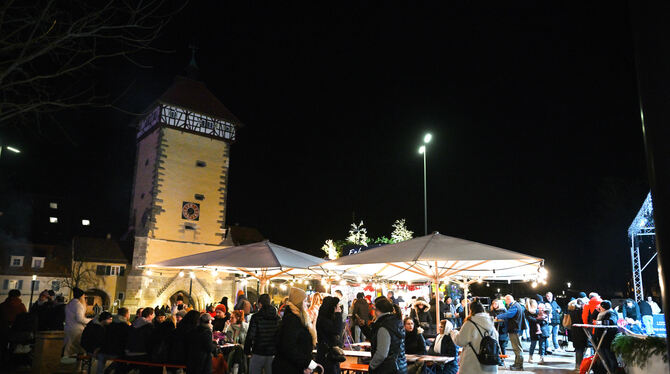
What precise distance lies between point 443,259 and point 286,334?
11.4 feet

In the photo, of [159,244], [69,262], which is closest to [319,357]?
[159,244]

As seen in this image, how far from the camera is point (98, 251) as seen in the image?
1328 inches

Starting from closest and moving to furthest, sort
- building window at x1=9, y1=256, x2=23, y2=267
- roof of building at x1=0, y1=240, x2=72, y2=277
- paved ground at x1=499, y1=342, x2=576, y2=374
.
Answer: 1. paved ground at x1=499, y1=342, x2=576, y2=374
2. roof of building at x1=0, y1=240, x2=72, y2=277
3. building window at x1=9, y1=256, x2=23, y2=267

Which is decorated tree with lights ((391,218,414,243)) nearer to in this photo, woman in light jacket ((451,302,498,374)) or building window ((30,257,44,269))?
woman in light jacket ((451,302,498,374))

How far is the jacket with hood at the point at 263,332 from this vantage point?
20.0 ft

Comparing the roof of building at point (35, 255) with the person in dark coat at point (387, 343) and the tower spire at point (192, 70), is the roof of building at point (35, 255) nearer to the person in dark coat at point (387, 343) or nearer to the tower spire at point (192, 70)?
the tower spire at point (192, 70)

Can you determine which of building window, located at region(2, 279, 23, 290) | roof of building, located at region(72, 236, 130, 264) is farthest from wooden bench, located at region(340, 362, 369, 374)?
building window, located at region(2, 279, 23, 290)

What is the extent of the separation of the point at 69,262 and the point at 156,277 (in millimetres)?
13931

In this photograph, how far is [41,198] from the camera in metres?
55.2

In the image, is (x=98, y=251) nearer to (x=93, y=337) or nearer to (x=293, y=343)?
(x=93, y=337)

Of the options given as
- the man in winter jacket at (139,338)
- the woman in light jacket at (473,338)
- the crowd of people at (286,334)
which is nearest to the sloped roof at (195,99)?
the crowd of people at (286,334)

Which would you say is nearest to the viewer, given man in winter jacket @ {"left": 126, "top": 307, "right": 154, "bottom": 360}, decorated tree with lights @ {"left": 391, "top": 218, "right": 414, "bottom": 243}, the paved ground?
man in winter jacket @ {"left": 126, "top": 307, "right": 154, "bottom": 360}

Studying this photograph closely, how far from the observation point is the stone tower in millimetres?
29781

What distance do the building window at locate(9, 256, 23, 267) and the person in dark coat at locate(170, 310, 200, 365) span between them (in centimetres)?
4001
